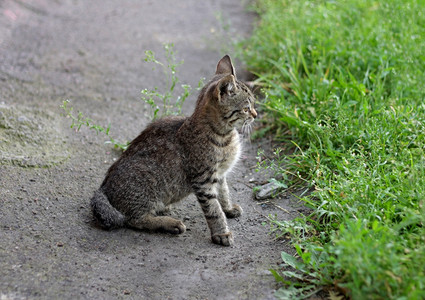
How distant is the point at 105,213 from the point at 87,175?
0.98m

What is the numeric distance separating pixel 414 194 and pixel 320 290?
105cm

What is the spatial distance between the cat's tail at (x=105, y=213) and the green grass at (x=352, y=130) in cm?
143

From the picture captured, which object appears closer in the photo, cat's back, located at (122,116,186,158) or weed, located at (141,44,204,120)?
cat's back, located at (122,116,186,158)

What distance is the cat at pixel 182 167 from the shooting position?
432cm

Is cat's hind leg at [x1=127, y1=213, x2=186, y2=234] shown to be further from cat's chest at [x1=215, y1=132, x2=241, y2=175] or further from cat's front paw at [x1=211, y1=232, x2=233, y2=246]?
cat's chest at [x1=215, y1=132, x2=241, y2=175]

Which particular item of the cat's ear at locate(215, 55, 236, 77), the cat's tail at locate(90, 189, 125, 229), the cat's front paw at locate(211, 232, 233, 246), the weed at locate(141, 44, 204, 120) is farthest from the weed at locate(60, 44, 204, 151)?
the cat's front paw at locate(211, 232, 233, 246)

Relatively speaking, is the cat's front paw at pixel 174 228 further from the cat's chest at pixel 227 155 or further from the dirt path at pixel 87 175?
the cat's chest at pixel 227 155

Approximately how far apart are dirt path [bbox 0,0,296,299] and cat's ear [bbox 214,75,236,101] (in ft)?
3.93

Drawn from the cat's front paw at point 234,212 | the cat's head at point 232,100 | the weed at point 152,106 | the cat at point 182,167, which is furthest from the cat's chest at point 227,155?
the weed at point 152,106

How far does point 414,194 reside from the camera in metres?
3.74

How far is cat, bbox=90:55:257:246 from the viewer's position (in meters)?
4.32

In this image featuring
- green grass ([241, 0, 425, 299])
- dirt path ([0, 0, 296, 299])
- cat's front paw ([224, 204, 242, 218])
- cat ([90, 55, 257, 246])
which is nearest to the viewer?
green grass ([241, 0, 425, 299])

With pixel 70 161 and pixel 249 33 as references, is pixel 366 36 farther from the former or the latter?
pixel 70 161

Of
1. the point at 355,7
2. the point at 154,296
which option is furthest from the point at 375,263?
the point at 355,7
